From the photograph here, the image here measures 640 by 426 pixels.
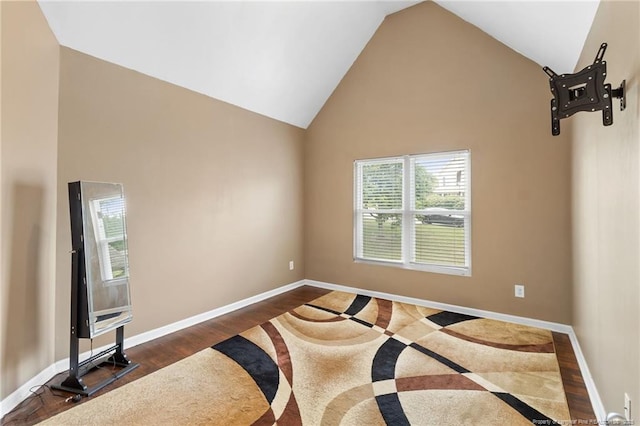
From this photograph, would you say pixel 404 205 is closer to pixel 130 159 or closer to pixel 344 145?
pixel 344 145

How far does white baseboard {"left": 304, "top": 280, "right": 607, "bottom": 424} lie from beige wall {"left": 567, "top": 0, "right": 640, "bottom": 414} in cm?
10

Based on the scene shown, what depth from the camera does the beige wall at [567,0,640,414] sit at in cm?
131

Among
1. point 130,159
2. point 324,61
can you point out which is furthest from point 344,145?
point 130,159

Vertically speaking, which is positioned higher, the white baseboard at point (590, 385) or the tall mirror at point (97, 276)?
the tall mirror at point (97, 276)

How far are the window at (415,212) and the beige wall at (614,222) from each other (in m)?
1.31

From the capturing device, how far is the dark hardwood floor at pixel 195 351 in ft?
6.33

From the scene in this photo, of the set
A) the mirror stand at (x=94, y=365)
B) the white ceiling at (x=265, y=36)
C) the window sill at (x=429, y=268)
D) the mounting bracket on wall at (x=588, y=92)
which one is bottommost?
the mirror stand at (x=94, y=365)

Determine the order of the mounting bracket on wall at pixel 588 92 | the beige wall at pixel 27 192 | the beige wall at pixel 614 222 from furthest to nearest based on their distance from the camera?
the beige wall at pixel 27 192, the mounting bracket on wall at pixel 588 92, the beige wall at pixel 614 222

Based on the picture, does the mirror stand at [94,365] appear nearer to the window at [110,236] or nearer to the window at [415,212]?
the window at [110,236]

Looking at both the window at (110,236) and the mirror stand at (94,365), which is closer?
the mirror stand at (94,365)

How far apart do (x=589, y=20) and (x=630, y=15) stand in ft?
3.10

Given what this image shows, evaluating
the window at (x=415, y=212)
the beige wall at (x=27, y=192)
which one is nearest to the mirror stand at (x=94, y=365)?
the beige wall at (x=27, y=192)

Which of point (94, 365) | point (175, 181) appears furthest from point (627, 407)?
point (175, 181)

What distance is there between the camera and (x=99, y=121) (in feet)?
8.57
